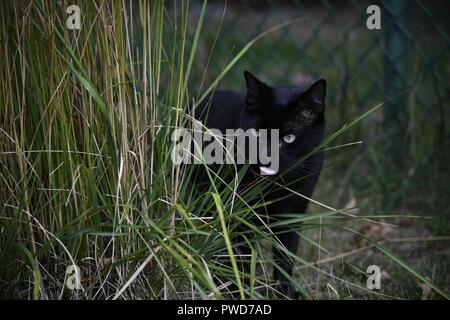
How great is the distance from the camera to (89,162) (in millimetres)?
1313

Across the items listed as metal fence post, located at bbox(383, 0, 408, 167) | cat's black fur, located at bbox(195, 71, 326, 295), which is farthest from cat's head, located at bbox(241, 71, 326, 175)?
metal fence post, located at bbox(383, 0, 408, 167)

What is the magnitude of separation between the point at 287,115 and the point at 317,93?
86 mm

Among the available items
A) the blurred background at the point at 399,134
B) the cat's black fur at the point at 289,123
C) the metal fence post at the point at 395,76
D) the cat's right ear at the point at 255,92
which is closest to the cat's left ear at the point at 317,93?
the cat's black fur at the point at 289,123

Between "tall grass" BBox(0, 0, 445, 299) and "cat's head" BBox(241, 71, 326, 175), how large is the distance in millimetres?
224

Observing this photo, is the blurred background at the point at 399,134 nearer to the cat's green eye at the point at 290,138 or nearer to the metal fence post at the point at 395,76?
the metal fence post at the point at 395,76

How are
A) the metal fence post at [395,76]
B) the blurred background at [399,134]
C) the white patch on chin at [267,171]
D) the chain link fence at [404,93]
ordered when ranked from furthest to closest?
the metal fence post at [395,76] → the chain link fence at [404,93] → the blurred background at [399,134] → the white patch on chin at [267,171]

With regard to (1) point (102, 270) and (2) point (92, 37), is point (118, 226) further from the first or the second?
Result: (2) point (92, 37)

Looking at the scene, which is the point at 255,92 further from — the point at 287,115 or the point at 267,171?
the point at 267,171

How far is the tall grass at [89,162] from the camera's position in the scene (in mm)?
1298

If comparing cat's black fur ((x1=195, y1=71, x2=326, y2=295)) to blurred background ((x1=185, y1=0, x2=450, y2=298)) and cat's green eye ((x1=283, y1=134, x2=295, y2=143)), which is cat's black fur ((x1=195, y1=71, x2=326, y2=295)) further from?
blurred background ((x1=185, y1=0, x2=450, y2=298))

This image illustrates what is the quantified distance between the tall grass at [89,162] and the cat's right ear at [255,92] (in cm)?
24

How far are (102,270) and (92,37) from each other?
0.46 metres

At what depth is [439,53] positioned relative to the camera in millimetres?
2275

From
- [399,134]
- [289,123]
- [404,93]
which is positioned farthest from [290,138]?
[399,134]
